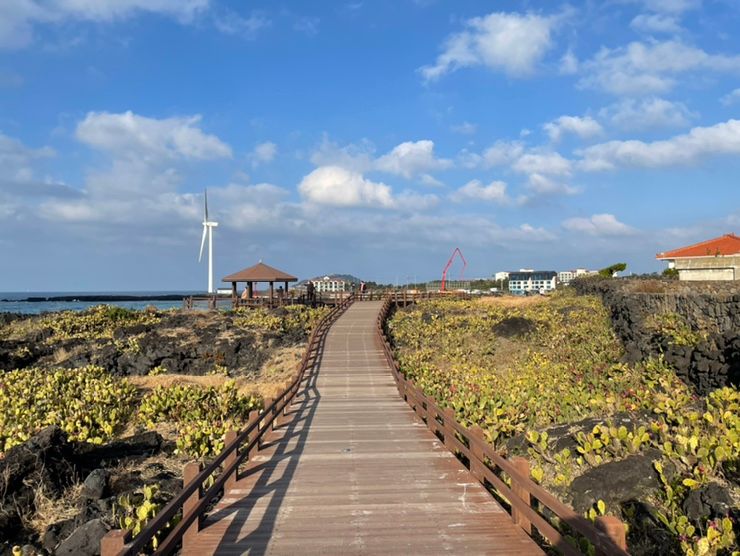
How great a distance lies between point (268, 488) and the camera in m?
7.96

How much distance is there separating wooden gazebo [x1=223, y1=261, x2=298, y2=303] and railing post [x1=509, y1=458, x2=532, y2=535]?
37.0 m

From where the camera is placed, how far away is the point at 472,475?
834cm

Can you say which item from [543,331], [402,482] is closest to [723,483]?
[402,482]

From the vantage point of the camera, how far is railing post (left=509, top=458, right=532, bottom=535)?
6.11 m

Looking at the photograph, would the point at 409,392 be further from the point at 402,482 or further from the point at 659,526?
the point at 659,526

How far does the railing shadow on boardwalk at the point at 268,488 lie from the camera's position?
6.08 metres

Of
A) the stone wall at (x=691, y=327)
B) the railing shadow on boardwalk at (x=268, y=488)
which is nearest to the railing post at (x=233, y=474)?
the railing shadow on boardwalk at (x=268, y=488)

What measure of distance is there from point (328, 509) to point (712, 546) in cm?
433

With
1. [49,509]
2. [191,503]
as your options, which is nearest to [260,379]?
[49,509]

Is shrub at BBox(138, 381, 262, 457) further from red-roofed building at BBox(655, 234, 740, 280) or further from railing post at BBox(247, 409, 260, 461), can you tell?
red-roofed building at BBox(655, 234, 740, 280)

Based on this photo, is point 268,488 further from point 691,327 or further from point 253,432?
point 691,327

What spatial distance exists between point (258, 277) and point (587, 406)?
107 ft

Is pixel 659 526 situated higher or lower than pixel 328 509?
lower

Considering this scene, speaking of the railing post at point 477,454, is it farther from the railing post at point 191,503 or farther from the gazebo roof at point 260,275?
the gazebo roof at point 260,275
